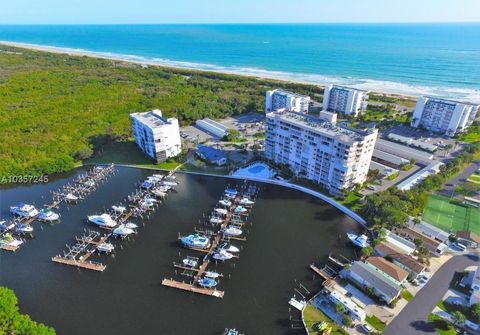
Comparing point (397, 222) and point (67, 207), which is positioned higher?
point (397, 222)

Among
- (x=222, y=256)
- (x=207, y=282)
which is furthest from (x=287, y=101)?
(x=207, y=282)

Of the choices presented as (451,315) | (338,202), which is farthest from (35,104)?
(451,315)

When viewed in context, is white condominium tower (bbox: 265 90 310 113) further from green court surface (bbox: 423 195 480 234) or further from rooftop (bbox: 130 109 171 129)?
green court surface (bbox: 423 195 480 234)

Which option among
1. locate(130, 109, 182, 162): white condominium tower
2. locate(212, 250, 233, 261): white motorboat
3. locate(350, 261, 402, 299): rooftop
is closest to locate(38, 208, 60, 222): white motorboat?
locate(130, 109, 182, 162): white condominium tower

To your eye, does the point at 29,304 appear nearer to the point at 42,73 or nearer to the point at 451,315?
the point at 451,315

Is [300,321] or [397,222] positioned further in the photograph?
[397,222]

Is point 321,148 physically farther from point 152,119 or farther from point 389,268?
point 152,119

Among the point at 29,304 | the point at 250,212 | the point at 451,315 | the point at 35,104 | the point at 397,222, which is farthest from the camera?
the point at 35,104

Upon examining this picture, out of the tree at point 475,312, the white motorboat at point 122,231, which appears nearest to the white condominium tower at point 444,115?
the tree at point 475,312
